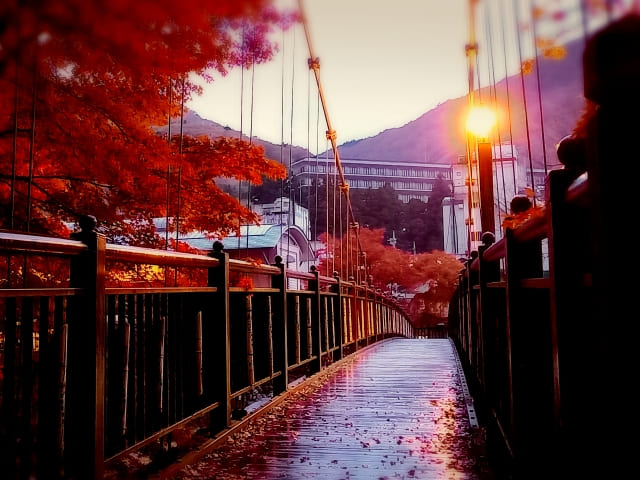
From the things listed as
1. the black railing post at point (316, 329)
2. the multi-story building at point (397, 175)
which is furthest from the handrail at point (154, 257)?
the multi-story building at point (397, 175)

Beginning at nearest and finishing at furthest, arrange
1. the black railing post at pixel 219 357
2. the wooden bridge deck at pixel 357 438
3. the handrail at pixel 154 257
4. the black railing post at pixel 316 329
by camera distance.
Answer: the handrail at pixel 154 257, the wooden bridge deck at pixel 357 438, the black railing post at pixel 219 357, the black railing post at pixel 316 329

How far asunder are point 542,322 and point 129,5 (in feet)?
5.06

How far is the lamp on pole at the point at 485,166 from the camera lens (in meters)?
7.46

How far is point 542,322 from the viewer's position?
6.10 feet

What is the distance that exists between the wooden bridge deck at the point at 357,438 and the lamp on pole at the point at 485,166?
2994 mm

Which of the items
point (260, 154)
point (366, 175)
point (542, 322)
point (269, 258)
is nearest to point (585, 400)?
point (542, 322)

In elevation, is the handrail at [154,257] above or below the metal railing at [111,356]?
above

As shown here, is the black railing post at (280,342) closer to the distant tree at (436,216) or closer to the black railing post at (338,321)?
the black railing post at (338,321)

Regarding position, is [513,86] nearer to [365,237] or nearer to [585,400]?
[585,400]

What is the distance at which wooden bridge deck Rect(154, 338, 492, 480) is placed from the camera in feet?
8.09

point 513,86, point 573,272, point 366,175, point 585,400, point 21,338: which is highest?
point 366,175

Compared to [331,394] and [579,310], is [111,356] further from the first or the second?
A: [331,394]

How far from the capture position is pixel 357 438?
120 inches

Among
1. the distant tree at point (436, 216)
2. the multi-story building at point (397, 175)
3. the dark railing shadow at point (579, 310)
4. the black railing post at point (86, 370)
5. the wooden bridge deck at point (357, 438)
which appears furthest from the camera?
the multi-story building at point (397, 175)
